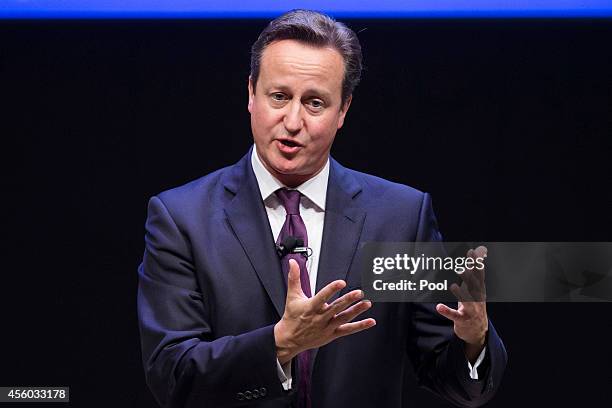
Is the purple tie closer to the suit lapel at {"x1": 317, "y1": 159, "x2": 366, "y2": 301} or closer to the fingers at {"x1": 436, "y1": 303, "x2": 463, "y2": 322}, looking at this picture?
the suit lapel at {"x1": 317, "y1": 159, "x2": 366, "y2": 301}

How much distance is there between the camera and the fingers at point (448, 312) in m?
2.33

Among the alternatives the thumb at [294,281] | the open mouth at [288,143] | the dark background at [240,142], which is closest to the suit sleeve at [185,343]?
the thumb at [294,281]

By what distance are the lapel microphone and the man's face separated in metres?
0.19

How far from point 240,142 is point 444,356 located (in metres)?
1.13

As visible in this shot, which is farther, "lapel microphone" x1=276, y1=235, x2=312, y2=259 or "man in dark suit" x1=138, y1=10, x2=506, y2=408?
"lapel microphone" x1=276, y1=235, x2=312, y2=259

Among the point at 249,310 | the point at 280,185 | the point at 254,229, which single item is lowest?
the point at 249,310

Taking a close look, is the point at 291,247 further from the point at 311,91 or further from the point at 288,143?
the point at 311,91

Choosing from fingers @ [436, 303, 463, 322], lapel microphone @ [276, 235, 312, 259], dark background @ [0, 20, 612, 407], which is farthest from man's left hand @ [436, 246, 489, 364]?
dark background @ [0, 20, 612, 407]

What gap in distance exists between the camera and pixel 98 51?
3.33 m

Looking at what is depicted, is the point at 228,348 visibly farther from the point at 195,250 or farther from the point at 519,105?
the point at 519,105

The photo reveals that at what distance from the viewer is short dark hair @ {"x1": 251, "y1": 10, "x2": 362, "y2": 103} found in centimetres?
264

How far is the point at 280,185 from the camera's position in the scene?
2674mm

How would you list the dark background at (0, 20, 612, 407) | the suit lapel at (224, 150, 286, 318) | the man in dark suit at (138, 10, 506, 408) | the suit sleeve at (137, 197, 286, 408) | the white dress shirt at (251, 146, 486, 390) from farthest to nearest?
the dark background at (0, 20, 612, 407)
the white dress shirt at (251, 146, 486, 390)
the suit lapel at (224, 150, 286, 318)
the man in dark suit at (138, 10, 506, 408)
the suit sleeve at (137, 197, 286, 408)

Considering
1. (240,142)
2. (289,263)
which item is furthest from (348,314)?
(240,142)
